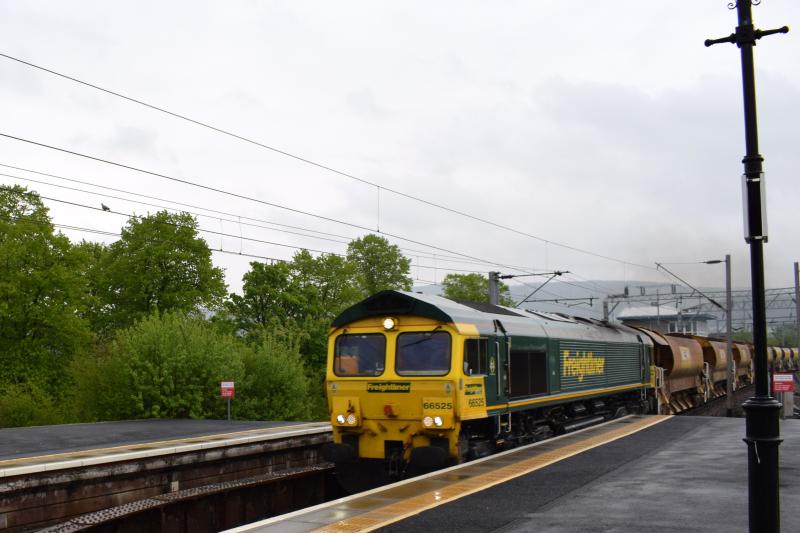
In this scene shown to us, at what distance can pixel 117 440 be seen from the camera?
725 inches

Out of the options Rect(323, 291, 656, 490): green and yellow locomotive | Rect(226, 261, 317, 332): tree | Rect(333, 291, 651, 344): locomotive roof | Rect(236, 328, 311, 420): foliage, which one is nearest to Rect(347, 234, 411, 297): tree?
Rect(226, 261, 317, 332): tree

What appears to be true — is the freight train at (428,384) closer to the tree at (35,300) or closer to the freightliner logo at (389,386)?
the freightliner logo at (389,386)

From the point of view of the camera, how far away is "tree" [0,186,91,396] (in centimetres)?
3828

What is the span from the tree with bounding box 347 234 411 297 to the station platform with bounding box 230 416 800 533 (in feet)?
151

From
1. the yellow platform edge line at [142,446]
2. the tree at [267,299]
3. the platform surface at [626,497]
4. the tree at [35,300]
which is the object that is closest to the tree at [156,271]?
the tree at [35,300]

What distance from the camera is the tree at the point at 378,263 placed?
61.9 metres

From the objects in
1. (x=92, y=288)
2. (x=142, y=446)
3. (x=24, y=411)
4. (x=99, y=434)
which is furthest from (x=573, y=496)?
(x=92, y=288)

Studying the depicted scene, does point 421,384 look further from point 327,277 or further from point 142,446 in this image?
point 327,277

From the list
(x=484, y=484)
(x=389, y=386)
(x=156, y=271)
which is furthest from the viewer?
(x=156, y=271)

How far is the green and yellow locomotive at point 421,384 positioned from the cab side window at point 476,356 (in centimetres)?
2

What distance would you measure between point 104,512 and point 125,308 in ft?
113

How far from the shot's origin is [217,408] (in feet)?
97.3

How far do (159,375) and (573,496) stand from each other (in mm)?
21091

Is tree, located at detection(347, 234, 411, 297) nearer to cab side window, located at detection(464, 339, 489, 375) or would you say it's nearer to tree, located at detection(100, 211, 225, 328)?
tree, located at detection(100, 211, 225, 328)
